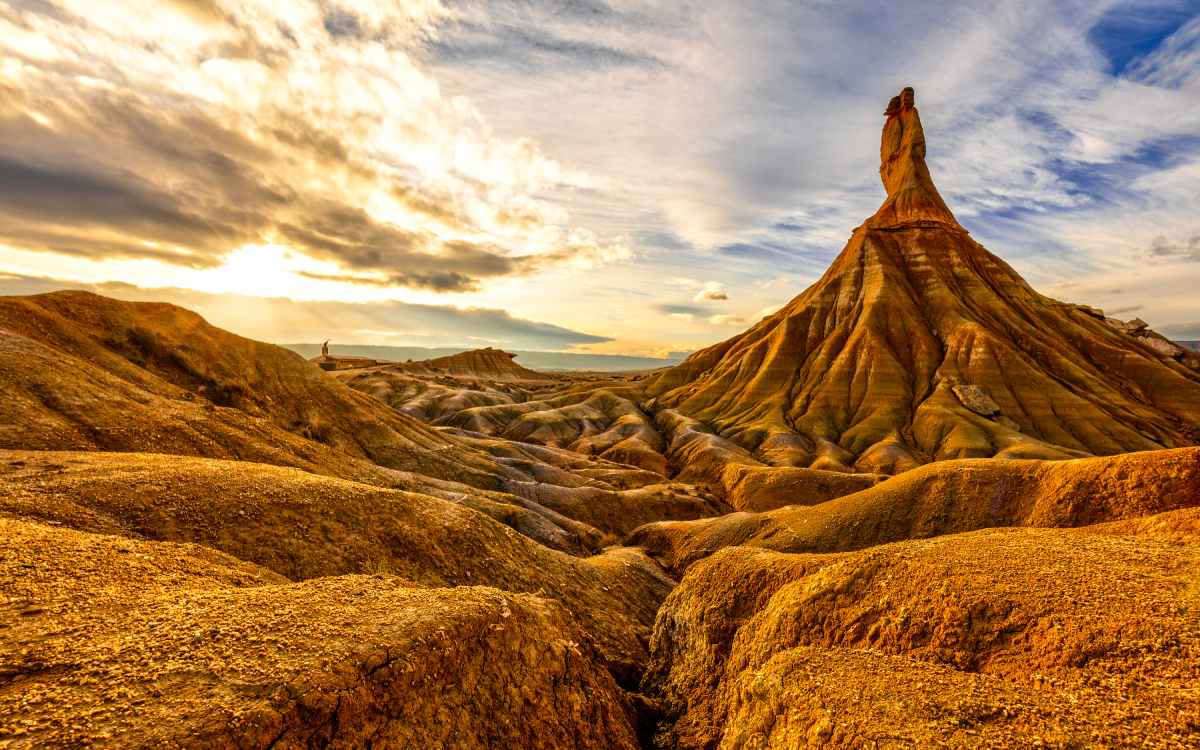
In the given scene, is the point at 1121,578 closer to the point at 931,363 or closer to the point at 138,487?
the point at 138,487

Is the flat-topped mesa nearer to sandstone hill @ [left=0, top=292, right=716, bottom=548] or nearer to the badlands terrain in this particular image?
sandstone hill @ [left=0, top=292, right=716, bottom=548]

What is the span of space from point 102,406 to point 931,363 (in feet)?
395

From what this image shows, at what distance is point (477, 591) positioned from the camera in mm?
13852

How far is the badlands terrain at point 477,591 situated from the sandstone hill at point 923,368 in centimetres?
5409

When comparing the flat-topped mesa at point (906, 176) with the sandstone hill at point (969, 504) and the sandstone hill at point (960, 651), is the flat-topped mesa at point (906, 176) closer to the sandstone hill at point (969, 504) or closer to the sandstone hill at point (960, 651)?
the sandstone hill at point (969, 504)

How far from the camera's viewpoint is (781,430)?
89.2 m

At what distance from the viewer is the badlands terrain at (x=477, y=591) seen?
8242mm

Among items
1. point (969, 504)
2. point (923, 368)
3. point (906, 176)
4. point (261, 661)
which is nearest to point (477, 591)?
point (261, 661)

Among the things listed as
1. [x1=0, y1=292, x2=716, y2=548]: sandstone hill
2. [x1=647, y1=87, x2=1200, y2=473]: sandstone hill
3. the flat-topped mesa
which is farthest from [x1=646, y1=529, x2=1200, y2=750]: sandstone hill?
the flat-topped mesa

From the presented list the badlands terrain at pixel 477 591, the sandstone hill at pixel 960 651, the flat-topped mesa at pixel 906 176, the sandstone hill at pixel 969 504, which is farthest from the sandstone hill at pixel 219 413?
the flat-topped mesa at pixel 906 176

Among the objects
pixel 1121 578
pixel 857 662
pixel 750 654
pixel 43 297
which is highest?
pixel 43 297

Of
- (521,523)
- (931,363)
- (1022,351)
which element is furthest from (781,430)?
(521,523)

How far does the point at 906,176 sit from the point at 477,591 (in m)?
165

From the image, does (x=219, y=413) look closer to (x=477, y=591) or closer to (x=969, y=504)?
(x=477, y=591)
